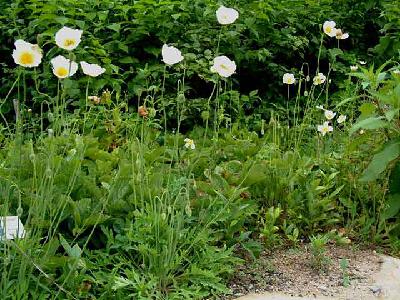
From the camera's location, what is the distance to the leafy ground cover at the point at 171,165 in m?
2.81

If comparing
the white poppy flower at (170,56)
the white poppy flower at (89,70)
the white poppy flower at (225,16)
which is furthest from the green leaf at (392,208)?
the white poppy flower at (89,70)

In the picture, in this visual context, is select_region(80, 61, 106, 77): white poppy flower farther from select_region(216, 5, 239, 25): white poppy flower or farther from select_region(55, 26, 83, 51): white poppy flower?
select_region(216, 5, 239, 25): white poppy flower

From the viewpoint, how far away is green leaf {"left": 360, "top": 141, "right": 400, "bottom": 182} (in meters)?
3.59

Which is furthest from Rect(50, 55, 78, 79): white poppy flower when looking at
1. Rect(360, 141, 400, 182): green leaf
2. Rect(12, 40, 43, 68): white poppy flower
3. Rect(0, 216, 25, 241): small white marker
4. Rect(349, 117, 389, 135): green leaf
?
Rect(360, 141, 400, 182): green leaf

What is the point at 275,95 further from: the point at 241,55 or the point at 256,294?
the point at 256,294

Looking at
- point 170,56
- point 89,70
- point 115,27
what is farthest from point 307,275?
point 115,27

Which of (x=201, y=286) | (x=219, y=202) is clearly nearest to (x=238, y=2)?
(x=219, y=202)

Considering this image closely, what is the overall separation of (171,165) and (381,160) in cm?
98

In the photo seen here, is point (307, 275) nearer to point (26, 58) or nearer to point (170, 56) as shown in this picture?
point (170, 56)

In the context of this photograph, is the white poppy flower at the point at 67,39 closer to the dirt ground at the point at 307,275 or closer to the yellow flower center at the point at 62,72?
the yellow flower center at the point at 62,72

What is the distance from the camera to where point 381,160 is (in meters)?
3.60

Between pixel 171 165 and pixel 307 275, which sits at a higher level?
pixel 171 165

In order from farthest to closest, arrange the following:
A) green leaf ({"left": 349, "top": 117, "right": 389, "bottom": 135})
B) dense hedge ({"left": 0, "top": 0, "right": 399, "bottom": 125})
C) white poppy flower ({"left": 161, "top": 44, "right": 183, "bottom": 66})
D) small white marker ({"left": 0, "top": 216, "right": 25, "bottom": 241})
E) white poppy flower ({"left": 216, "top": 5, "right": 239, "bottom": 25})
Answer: dense hedge ({"left": 0, "top": 0, "right": 399, "bottom": 125}), green leaf ({"left": 349, "top": 117, "right": 389, "bottom": 135}), white poppy flower ({"left": 216, "top": 5, "right": 239, "bottom": 25}), white poppy flower ({"left": 161, "top": 44, "right": 183, "bottom": 66}), small white marker ({"left": 0, "top": 216, "right": 25, "bottom": 241})

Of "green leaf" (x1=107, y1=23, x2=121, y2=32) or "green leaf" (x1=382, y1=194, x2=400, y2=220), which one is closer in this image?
"green leaf" (x1=382, y1=194, x2=400, y2=220)
